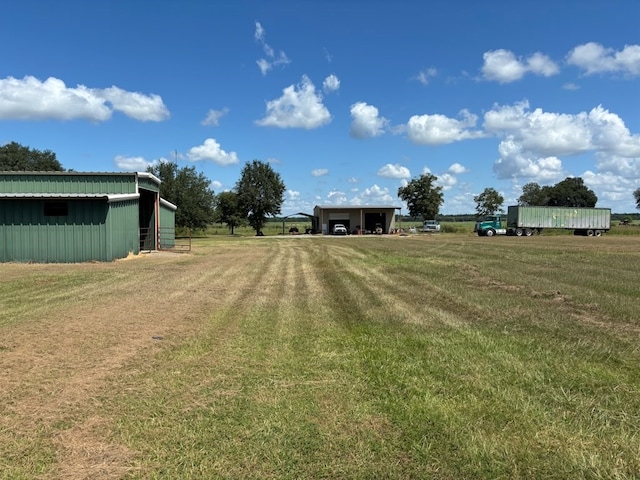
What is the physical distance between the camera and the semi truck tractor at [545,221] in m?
53.9

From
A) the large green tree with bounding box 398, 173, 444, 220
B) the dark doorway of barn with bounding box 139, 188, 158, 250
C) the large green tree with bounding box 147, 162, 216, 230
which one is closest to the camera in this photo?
the dark doorway of barn with bounding box 139, 188, 158, 250

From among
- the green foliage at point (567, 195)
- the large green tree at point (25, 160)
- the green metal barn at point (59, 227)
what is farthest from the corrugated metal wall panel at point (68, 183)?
the green foliage at point (567, 195)

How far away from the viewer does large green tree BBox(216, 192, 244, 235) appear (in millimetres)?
68262

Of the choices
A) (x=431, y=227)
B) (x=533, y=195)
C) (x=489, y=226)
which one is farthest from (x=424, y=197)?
(x=533, y=195)

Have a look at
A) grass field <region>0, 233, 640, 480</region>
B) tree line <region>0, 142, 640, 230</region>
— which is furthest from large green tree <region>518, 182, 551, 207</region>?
grass field <region>0, 233, 640, 480</region>

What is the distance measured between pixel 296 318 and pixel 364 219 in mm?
57958

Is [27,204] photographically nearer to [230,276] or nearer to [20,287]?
[20,287]

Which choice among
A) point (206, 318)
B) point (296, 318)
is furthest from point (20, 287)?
point (296, 318)

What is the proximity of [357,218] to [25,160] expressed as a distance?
50941 millimetres

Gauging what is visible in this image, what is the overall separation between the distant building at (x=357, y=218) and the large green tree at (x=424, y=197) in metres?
20.6

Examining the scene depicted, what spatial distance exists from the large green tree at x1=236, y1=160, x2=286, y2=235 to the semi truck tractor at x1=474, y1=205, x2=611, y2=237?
2753cm

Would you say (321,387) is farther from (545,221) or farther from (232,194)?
(232,194)

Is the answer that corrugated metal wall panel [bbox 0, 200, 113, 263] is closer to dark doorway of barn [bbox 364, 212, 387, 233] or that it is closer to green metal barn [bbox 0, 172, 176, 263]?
green metal barn [bbox 0, 172, 176, 263]

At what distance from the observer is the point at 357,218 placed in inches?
2566
